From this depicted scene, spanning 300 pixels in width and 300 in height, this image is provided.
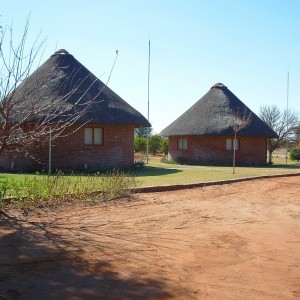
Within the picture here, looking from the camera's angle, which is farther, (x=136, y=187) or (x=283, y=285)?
(x=136, y=187)

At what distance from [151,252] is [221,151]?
22026mm

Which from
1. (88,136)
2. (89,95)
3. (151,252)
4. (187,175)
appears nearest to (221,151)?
(187,175)

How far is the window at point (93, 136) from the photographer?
18989 mm

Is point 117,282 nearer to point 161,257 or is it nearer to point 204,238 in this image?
point 161,257

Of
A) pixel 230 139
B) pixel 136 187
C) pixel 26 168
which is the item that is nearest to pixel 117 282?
pixel 136 187

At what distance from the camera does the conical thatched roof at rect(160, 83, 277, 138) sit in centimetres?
2633

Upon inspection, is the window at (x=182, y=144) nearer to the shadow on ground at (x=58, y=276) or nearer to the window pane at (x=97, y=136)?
the window pane at (x=97, y=136)

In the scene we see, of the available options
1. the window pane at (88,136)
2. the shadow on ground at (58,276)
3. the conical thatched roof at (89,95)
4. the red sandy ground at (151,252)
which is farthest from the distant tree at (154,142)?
the shadow on ground at (58,276)

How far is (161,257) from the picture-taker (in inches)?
207

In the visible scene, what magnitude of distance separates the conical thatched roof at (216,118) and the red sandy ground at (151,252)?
1728 centimetres

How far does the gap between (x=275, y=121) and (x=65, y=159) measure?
2697 cm

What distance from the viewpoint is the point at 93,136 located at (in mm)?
19141

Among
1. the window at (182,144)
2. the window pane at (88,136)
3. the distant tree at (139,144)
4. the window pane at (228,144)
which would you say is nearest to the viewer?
the window pane at (88,136)

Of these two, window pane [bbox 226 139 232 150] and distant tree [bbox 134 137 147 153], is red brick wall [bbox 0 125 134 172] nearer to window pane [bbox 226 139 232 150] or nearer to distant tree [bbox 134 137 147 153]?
window pane [bbox 226 139 232 150]
